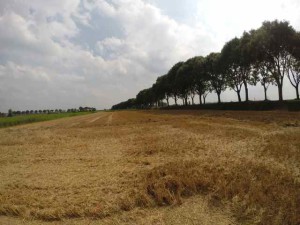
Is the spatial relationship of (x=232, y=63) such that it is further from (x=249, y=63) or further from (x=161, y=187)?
(x=161, y=187)

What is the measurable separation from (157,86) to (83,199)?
121997 millimetres

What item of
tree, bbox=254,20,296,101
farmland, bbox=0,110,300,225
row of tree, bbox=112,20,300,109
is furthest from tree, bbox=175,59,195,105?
farmland, bbox=0,110,300,225

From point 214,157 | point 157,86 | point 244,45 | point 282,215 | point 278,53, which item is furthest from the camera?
point 157,86

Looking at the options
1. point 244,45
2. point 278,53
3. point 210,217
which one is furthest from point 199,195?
point 244,45

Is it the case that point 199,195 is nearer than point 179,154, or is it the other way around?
point 199,195

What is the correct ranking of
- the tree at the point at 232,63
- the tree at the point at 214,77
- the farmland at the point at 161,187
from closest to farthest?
the farmland at the point at 161,187 < the tree at the point at 232,63 < the tree at the point at 214,77

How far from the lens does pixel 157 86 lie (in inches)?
5074

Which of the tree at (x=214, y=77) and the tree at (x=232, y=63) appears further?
the tree at (x=214, y=77)

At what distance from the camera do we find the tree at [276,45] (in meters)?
43.1

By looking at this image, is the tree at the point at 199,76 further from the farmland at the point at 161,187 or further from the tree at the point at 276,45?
the farmland at the point at 161,187

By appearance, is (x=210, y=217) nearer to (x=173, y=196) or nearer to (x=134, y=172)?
(x=173, y=196)

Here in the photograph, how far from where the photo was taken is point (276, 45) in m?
44.0

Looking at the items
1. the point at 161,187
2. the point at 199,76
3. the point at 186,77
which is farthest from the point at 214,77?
the point at 161,187

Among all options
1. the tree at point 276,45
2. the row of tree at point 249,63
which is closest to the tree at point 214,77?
the row of tree at point 249,63
